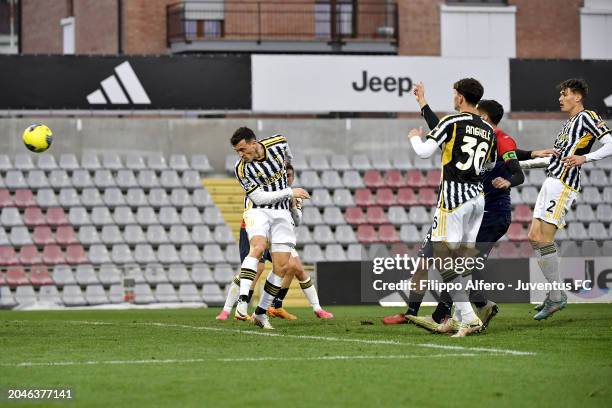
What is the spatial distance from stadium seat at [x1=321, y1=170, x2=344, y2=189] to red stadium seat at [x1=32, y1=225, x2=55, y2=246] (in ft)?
20.2

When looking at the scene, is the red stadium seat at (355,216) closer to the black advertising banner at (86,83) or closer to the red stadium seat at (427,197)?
the red stadium seat at (427,197)

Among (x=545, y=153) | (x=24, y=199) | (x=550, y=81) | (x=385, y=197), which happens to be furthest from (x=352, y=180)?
(x=545, y=153)

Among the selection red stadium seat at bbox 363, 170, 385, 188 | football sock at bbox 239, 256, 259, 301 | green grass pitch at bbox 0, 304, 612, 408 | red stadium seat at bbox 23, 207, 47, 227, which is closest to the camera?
green grass pitch at bbox 0, 304, 612, 408

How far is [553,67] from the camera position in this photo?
27.3 meters

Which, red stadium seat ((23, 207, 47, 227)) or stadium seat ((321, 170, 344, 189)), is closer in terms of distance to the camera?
red stadium seat ((23, 207, 47, 227))

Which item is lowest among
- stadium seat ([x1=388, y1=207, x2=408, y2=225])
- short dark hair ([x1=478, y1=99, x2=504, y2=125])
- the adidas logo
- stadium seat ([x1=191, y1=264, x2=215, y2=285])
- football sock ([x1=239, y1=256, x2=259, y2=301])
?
stadium seat ([x1=191, y1=264, x2=215, y2=285])

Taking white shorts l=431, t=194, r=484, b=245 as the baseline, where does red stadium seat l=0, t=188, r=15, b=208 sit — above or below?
above

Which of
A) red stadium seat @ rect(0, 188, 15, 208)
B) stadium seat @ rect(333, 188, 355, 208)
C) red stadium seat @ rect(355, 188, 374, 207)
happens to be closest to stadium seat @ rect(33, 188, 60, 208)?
red stadium seat @ rect(0, 188, 15, 208)

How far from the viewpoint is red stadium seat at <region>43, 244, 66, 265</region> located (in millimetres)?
23438

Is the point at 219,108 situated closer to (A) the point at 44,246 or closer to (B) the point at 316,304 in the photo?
(A) the point at 44,246

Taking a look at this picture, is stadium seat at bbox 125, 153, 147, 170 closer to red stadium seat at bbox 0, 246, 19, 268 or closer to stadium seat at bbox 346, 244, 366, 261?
red stadium seat at bbox 0, 246, 19, 268

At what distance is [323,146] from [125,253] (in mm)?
6256

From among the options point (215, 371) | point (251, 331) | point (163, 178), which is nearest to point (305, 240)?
point (163, 178)

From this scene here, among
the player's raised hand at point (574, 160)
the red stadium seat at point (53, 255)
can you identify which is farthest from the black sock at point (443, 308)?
the red stadium seat at point (53, 255)
